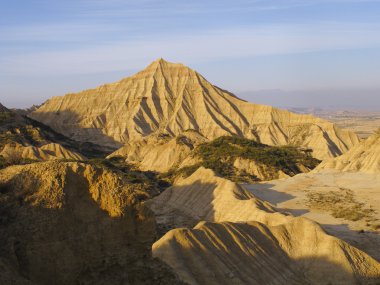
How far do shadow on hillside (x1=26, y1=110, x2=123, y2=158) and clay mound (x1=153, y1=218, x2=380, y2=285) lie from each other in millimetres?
63788

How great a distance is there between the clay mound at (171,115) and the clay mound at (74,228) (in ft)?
257

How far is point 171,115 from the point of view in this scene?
367 ft

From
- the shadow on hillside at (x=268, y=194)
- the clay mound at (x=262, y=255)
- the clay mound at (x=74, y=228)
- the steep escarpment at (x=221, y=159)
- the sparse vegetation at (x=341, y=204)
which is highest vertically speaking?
the clay mound at (x=74, y=228)

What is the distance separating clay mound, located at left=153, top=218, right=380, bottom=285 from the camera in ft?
67.3

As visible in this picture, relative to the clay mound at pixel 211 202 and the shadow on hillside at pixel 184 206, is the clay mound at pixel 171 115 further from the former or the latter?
the shadow on hillside at pixel 184 206

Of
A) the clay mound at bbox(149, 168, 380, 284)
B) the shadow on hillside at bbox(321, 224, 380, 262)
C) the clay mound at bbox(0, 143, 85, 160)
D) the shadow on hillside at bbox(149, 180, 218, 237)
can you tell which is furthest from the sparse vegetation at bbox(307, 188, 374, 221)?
the clay mound at bbox(0, 143, 85, 160)

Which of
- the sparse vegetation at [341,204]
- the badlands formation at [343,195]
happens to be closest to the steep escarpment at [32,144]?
the badlands formation at [343,195]

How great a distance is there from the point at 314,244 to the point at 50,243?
16869mm

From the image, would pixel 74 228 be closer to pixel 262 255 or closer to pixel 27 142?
pixel 262 255

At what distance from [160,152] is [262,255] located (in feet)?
171

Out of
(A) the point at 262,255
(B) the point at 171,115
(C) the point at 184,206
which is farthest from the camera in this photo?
(B) the point at 171,115

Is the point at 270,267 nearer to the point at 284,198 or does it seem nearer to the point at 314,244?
the point at 314,244

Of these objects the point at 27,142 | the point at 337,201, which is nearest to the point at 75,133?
the point at 27,142

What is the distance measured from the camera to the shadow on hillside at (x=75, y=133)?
9025 cm
